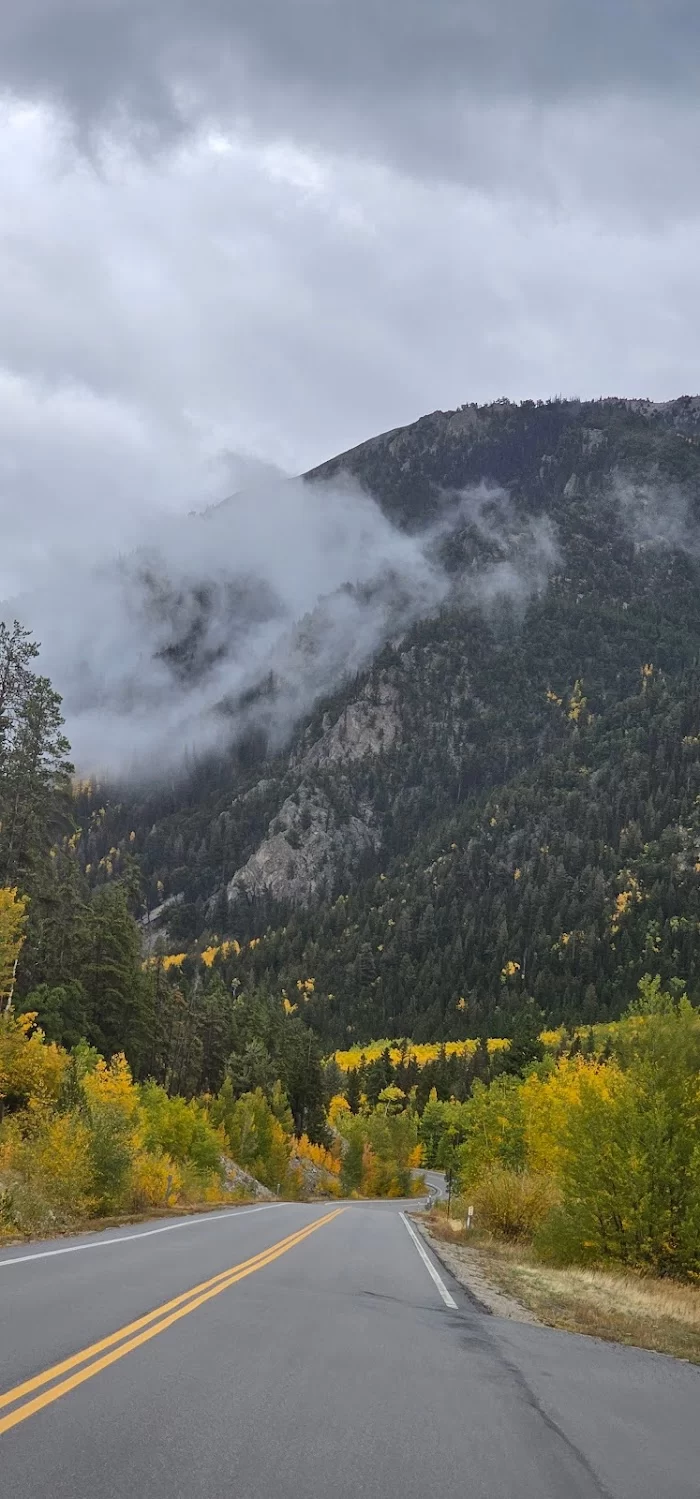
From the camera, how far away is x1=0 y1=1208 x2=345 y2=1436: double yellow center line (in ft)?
22.1

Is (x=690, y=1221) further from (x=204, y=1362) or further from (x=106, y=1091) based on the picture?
(x=106, y=1091)

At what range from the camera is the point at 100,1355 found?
8438 millimetres

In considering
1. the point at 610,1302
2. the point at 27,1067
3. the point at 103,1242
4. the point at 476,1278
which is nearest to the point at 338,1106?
the point at 27,1067

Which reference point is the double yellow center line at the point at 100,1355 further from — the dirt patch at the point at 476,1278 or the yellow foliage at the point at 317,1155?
the yellow foliage at the point at 317,1155

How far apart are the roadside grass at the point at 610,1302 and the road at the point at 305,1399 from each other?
47.1 inches

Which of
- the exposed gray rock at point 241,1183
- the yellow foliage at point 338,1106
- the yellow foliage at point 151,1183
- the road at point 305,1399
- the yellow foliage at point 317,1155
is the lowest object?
the yellow foliage at point 338,1106

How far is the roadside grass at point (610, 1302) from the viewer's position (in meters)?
14.0

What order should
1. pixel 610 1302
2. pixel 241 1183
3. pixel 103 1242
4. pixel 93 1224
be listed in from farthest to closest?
1. pixel 241 1183
2. pixel 93 1224
3. pixel 103 1242
4. pixel 610 1302

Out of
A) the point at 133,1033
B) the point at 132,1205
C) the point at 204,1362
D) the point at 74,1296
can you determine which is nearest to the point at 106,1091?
the point at 132,1205

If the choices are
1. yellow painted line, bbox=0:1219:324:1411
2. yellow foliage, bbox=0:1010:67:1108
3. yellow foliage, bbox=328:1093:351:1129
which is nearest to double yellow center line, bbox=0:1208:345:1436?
yellow painted line, bbox=0:1219:324:1411

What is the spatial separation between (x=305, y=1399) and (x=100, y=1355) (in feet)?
6.74

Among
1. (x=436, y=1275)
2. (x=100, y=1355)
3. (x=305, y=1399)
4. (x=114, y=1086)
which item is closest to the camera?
(x=305, y=1399)

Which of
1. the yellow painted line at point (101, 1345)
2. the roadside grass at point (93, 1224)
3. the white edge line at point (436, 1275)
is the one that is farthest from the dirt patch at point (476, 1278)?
the roadside grass at point (93, 1224)

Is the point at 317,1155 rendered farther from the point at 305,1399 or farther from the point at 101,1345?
the point at 305,1399
